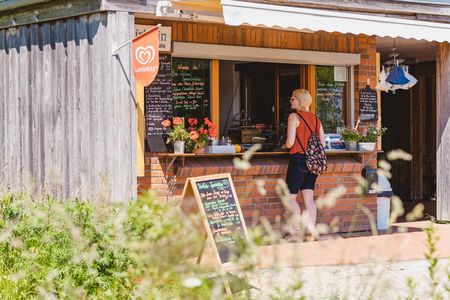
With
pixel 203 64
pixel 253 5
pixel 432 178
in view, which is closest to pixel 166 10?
pixel 253 5

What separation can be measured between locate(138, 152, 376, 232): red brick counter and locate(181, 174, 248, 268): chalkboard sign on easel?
4.21 feet

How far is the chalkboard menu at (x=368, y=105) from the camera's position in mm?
12211

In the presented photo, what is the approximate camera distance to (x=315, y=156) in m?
10.6

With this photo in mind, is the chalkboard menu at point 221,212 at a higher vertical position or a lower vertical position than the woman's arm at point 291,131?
lower

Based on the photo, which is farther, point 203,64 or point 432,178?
point 432,178

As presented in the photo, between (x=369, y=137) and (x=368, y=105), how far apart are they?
0.60 m

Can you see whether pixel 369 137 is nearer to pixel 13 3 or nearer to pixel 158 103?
pixel 158 103

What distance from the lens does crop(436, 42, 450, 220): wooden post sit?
12375 mm

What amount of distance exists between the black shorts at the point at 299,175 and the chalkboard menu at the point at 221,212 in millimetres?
2806

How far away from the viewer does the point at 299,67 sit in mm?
11836

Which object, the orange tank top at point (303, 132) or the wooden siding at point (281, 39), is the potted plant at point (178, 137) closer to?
the wooden siding at point (281, 39)

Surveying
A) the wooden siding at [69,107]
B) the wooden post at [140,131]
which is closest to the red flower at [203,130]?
the wooden post at [140,131]

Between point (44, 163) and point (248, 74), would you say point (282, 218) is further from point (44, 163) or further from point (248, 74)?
point (44, 163)

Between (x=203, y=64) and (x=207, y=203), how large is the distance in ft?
11.5
